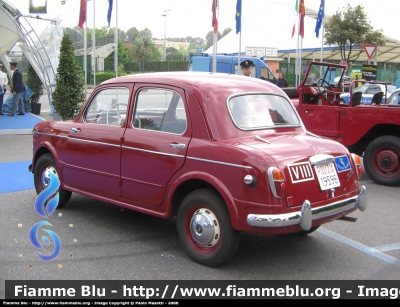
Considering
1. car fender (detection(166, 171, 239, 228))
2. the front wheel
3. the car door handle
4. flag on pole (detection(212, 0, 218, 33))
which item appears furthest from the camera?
flag on pole (detection(212, 0, 218, 33))

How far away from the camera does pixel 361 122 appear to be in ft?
28.8

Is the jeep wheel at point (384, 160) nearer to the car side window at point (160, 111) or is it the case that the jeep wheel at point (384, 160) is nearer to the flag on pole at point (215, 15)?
the car side window at point (160, 111)

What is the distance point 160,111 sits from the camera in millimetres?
5355

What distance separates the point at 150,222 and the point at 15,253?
1694 mm

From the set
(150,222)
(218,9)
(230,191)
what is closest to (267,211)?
(230,191)

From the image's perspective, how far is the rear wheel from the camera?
21.6 ft

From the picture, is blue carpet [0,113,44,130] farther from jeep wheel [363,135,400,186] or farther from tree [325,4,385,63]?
tree [325,4,385,63]

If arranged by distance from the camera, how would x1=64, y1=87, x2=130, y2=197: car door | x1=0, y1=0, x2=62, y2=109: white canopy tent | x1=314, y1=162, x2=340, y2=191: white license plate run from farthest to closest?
x1=0, y1=0, x2=62, y2=109: white canopy tent < x1=64, y1=87, x2=130, y2=197: car door < x1=314, y1=162, x2=340, y2=191: white license plate

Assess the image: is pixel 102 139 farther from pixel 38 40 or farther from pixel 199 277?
pixel 38 40

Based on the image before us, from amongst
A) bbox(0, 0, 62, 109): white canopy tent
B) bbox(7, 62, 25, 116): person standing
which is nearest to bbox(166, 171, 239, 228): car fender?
bbox(0, 0, 62, 109): white canopy tent

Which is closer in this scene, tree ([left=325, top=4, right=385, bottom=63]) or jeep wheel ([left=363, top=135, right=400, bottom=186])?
jeep wheel ([left=363, top=135, right=400, bottom=186])

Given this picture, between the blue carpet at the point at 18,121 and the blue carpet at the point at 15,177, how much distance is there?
5.50m

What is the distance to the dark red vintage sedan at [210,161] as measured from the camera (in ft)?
14.4

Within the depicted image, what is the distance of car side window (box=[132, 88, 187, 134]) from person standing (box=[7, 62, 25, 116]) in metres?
13.3
